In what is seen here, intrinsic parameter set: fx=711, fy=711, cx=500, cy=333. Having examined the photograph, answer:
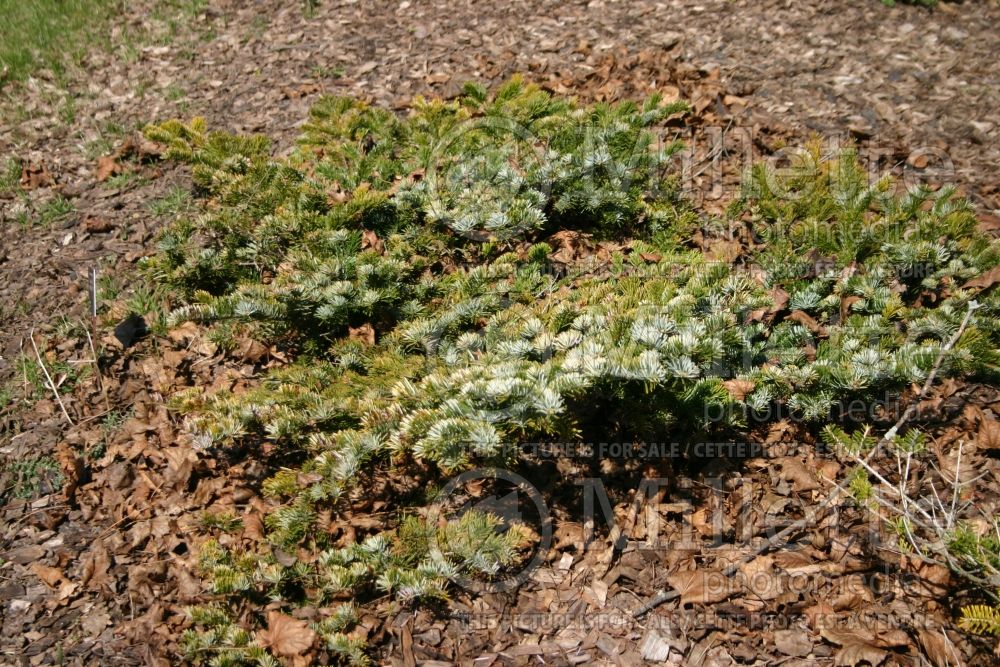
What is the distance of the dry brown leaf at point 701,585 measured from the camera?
8.42ft

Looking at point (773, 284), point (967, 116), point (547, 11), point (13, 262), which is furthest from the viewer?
point (547, 11)

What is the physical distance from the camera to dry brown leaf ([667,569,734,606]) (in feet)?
8.42

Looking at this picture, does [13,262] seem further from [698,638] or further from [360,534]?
[698,638]

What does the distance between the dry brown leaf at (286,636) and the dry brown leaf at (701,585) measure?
1.31 metres

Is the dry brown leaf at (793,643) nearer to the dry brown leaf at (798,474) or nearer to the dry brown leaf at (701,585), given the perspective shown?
the dry brown leaf at (701,585)

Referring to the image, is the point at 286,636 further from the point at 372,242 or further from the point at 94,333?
the point at 94,333

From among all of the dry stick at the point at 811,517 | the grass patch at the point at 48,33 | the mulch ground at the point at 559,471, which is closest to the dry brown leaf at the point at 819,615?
the mulch ground at the point at 559,471

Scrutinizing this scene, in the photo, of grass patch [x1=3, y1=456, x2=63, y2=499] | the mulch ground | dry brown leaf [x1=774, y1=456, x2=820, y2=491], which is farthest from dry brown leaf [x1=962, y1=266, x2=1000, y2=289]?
grass patch [x1=3, y1=456, x2=63, y2=499]

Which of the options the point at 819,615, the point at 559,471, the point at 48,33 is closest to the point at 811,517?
the point at 819,615

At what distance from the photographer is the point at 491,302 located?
10.3 ft

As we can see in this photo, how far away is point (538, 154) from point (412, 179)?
727 millimetres

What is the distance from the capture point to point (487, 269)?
338cm

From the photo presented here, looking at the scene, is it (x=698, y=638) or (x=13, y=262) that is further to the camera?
(x=13, y=262)

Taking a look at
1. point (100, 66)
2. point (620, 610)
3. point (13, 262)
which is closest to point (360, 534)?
point (620, 610)
